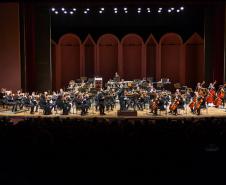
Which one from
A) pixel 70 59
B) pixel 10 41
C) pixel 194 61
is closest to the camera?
pixel 10 41

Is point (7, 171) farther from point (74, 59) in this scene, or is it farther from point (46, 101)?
point (74, 59)

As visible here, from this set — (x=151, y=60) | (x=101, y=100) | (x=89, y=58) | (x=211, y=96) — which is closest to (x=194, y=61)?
(x=151, y=60)

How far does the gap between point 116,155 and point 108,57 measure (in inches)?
592

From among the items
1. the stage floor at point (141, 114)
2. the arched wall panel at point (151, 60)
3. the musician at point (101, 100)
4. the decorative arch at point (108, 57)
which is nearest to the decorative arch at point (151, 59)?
the arched wall panel at point (151, 60)

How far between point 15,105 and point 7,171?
27.5 feet

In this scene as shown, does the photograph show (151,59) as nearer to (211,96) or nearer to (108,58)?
(108,58)

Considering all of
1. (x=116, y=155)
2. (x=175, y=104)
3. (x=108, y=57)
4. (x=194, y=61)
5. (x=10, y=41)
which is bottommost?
(x=116, y=155)

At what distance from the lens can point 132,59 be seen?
20.1 meters

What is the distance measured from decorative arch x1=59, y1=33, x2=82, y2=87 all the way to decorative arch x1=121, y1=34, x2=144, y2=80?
243 centimetres

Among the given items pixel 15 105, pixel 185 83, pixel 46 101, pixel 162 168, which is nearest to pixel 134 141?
Result: pixel 162 168

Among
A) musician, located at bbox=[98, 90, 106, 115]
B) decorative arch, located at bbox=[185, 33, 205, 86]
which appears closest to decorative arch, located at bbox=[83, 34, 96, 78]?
decorative arch, located at bbox=[185, 33, 205, 86]

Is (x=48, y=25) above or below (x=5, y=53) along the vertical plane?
above

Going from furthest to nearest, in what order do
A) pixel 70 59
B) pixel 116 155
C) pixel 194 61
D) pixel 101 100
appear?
pixel 70 59
pixel 194 61
pixel 101 100
pixel 116 155

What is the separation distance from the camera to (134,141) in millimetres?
5551
